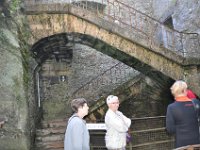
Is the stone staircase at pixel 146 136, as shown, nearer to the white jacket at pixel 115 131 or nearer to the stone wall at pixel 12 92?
the stone wall at pixel 12 92

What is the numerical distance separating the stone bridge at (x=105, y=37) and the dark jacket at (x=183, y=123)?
3.97 metres

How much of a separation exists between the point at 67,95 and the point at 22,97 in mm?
5207

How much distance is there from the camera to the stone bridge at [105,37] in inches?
304

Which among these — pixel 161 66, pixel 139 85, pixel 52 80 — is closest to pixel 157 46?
pixel 161 66

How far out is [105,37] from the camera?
7.85m

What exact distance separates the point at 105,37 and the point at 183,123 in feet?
13.9

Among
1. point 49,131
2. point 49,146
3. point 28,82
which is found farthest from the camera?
point 49,131

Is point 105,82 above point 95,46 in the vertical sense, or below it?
below

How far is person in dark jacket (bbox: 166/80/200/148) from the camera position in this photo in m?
4.04

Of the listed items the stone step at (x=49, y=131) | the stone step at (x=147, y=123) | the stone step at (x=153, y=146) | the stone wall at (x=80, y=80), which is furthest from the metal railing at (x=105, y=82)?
the stone step at (x=153, y=146)

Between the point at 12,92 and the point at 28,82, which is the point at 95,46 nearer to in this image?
the point at 28,82

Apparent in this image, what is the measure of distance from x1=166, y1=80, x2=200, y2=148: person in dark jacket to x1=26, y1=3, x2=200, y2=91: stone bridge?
12.8 ft

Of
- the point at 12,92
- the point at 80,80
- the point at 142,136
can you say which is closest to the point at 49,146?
the point at 12,92

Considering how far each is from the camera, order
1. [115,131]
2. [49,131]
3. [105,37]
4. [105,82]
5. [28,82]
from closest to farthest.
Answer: [115,131], [28,82], [105,37], [49,131], [105,82]
